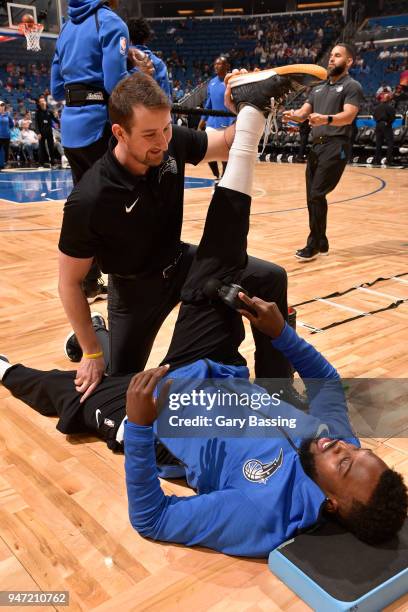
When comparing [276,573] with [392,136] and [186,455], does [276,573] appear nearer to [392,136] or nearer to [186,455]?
[186,455]

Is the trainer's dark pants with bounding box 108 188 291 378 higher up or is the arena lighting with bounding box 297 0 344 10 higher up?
the arena lighting with bounding box 297 0 344 10

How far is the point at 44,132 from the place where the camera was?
37.8 feet

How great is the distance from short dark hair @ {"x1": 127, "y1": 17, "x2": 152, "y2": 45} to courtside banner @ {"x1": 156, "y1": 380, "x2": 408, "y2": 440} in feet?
8.82

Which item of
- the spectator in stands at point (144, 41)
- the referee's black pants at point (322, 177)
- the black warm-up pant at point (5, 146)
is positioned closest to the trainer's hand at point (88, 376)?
the spectator in stands at point (144, 41)

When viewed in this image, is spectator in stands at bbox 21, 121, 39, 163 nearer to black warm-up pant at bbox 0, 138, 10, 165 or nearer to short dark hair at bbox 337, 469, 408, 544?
black warm-up pant at bbox 0, 138, 10, 165

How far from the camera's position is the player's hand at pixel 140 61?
9.69 feet

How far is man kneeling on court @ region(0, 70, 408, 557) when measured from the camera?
1.34m

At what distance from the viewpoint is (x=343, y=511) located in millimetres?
1341

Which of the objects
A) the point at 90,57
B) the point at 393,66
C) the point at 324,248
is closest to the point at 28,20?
the point at 393,66

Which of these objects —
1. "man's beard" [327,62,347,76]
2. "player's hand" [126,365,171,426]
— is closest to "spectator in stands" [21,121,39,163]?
"man's beard" [327,62,347,76]

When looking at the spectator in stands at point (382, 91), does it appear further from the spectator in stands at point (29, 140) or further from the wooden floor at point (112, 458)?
the wooden floor at point (112, 458)

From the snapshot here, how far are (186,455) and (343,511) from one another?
47cm

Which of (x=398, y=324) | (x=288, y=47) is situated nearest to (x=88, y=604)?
(x=398, y=324)

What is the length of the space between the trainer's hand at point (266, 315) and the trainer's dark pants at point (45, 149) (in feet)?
36.6
